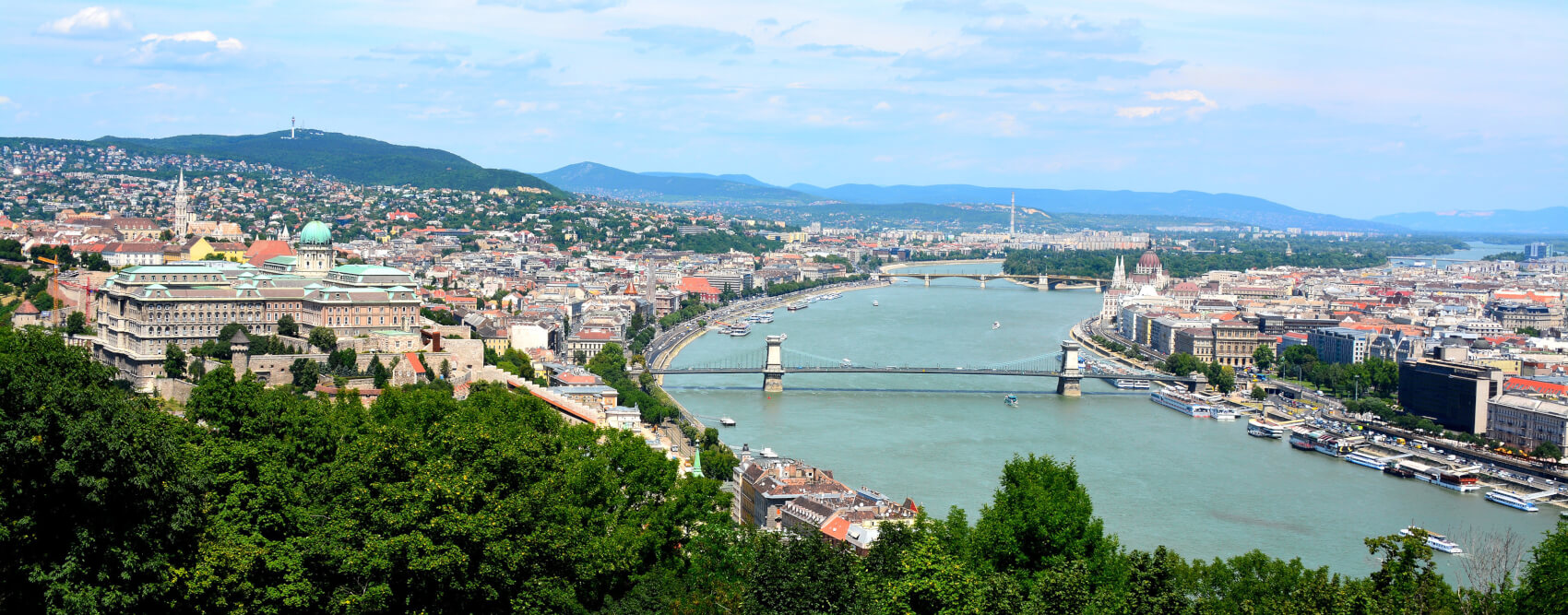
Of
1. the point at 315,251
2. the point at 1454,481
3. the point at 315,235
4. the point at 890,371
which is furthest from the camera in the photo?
the point at 890,371

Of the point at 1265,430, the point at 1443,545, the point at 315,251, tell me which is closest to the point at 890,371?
the point at 1265,430

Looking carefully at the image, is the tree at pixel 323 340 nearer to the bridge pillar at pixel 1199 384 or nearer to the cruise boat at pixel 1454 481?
the cruise boat at pixel 1454 481

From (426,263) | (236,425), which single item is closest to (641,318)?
(426,263)

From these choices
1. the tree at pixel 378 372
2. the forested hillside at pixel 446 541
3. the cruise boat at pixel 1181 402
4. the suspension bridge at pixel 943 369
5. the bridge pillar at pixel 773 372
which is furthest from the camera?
the suspension bridge at pixel 943 369

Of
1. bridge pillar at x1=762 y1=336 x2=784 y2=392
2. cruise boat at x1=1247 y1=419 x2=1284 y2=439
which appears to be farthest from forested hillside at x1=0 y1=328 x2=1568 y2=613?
bridge pillar at x1=762 y1=336 x2=784 y2=392

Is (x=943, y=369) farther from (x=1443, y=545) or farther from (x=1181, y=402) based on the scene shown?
(x=1443, y=545)

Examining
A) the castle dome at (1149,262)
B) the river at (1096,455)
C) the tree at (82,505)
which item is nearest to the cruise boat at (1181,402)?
the river at (1096,455)

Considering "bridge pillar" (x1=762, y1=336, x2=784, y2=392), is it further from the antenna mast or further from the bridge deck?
the antenna mast
